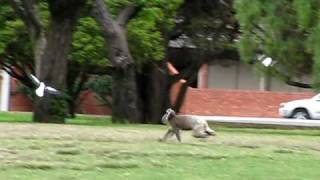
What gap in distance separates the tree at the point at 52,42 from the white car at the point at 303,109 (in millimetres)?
22619

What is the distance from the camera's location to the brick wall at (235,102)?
4844 centimetres

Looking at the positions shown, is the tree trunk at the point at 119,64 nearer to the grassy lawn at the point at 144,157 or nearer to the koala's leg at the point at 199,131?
the grassy lawn at the point at 144,157

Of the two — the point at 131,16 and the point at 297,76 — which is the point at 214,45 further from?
the point at 297,76

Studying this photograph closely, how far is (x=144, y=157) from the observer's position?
1391cm

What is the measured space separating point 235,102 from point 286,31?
30.3 metres

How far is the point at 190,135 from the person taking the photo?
1853cm

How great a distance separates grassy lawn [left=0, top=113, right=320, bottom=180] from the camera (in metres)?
12.2

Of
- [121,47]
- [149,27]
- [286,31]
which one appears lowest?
[121,47]

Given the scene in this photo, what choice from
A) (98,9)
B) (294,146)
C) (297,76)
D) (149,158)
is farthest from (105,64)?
(149,158)

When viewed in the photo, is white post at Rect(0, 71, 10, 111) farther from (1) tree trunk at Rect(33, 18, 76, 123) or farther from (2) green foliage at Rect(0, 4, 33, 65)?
(1) tree trunk at Rect(33, 18, 76, 123)

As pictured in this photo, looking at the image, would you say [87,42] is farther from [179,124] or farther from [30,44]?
[179,124]

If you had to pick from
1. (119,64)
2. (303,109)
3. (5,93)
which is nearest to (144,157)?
(119,64)

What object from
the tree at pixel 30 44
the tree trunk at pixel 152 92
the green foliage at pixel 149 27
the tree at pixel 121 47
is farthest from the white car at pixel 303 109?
the tree at pixel 121 47

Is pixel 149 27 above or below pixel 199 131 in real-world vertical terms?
above
